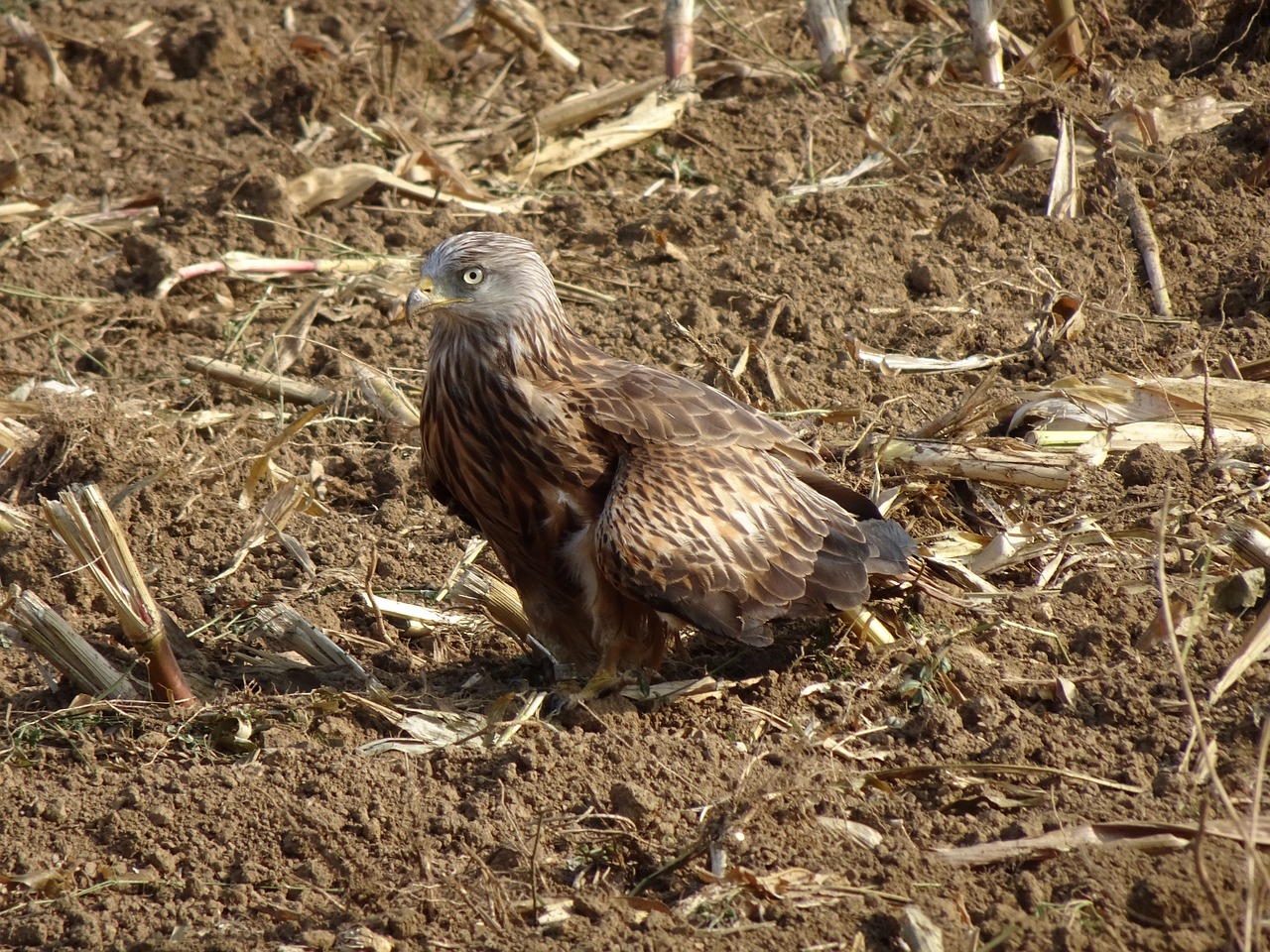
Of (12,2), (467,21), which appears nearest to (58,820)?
(467,21)

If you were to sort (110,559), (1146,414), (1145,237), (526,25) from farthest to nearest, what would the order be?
(526,25) < (1145,237) < (1146,414) < (110,559)

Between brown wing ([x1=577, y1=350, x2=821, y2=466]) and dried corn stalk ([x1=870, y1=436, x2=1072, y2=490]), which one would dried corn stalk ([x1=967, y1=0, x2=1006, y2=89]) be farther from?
brown wing ([x1=577, y1=350, x2=821, y2=466])

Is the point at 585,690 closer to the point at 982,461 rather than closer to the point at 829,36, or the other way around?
the point at 982,461

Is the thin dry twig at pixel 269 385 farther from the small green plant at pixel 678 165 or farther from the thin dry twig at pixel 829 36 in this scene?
the thin dry twig at pixel 829 36

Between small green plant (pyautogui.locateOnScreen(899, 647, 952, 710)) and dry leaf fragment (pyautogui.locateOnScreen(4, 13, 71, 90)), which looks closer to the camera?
small green plant (pyautogui.locateOnScreen(899, 647, 952, 710))

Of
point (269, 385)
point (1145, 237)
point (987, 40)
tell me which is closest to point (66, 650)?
point (269, 385)

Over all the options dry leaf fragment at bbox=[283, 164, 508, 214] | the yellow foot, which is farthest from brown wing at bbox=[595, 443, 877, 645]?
dry leaf fragment at bbox=[283, 164, 508, 214]

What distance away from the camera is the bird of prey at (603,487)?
482 cm

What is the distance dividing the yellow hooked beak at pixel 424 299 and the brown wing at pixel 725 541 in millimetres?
901

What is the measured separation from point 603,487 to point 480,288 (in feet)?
2.89

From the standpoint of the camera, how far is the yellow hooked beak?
495cm

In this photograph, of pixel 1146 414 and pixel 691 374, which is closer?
pixel 1146 414

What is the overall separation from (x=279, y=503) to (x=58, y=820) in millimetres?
1896

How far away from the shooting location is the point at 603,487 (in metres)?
4.95
